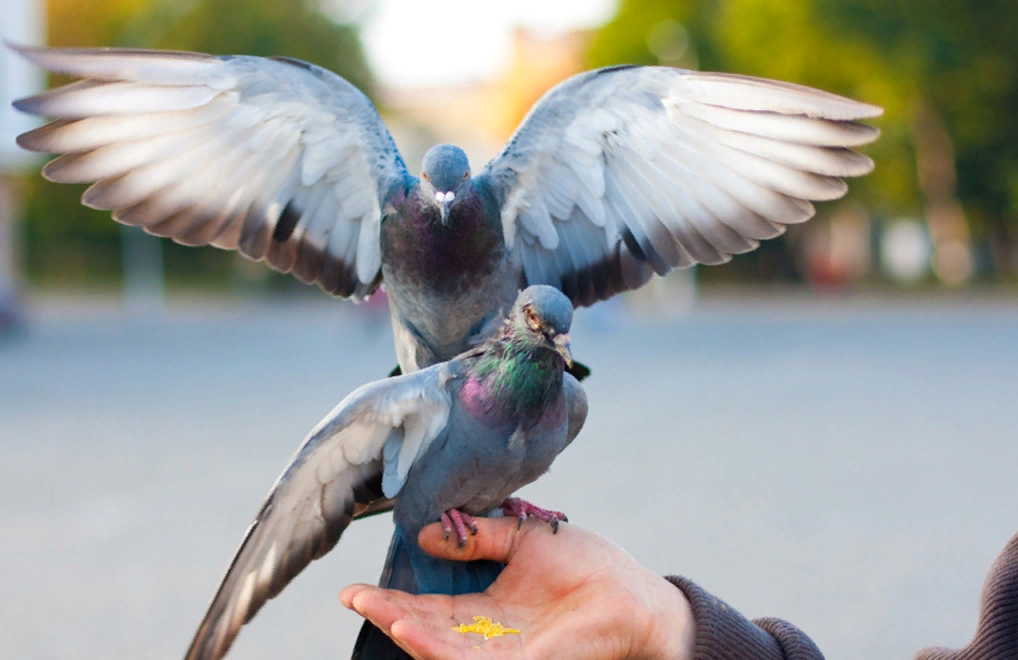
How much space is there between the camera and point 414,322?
127 inches

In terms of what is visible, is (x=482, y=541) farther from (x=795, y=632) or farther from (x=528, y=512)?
(x=795, y=632)

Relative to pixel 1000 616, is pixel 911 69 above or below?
above

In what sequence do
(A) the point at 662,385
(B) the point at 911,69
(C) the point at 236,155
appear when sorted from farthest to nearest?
(B) the point at 911,69 → (A) the point at 662,385 → (C) the point at 236,155

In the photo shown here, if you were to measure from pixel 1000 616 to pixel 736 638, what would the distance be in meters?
0.63

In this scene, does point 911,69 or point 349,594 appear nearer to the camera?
point 349,594

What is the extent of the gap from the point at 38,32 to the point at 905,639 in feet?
77.0

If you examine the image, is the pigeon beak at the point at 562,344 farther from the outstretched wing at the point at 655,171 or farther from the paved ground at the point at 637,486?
the paved ground at the point at 637,486

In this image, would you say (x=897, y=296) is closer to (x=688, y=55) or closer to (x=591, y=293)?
(x=688, y=55)

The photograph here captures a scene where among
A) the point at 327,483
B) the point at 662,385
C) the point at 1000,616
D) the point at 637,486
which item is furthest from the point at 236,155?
the point at 662,385

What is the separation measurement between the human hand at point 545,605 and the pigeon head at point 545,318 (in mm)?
566

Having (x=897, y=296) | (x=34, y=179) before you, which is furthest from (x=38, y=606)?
(x=34, y=179)

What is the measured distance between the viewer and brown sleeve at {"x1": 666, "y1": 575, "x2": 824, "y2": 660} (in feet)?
8.75

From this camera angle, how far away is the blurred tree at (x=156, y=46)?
38.4 metres

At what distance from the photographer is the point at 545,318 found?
8.57ft
